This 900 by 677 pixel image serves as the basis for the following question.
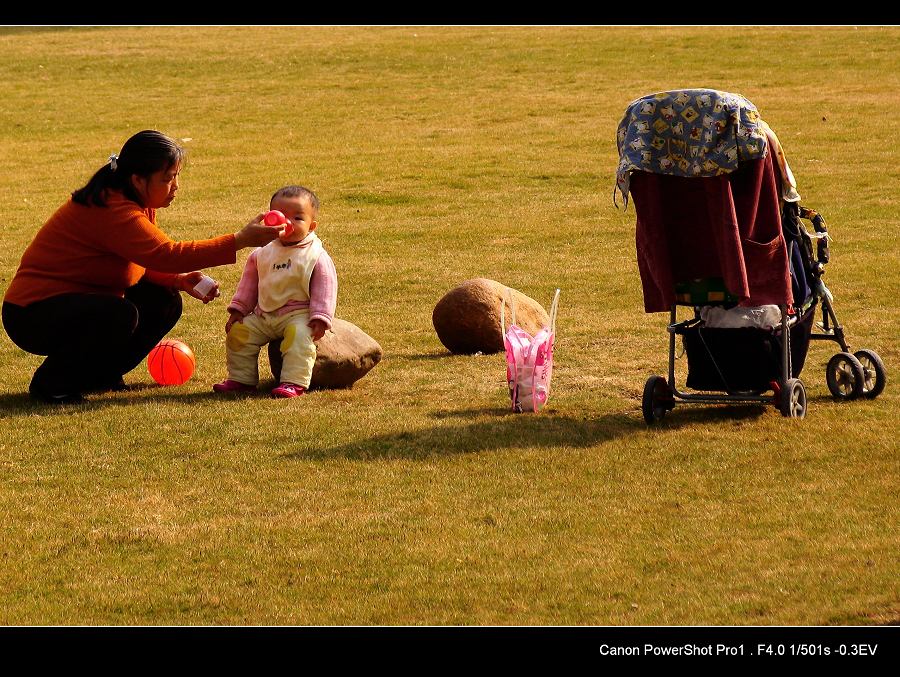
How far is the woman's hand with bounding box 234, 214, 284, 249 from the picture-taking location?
328 inches

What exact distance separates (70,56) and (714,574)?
31.9m

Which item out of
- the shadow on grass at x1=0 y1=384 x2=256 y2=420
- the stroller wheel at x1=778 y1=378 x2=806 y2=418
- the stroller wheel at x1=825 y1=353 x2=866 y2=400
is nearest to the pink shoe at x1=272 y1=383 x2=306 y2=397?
the shadow on grass at x1=0 y1=384 x2=256 y2=420

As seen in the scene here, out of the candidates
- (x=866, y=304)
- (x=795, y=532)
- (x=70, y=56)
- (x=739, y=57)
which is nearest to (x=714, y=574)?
(x=795, y=532)

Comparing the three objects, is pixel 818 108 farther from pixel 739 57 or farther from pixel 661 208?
pixel 661 208

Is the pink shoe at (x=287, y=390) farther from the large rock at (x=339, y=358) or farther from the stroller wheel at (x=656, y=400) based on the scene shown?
the stroller wheel at (x=656, y=400)

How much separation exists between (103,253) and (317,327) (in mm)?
1381

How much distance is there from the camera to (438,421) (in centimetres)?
834

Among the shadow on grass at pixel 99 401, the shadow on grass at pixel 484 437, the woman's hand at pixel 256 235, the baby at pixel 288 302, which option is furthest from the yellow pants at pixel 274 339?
the shadow on grass at pixel 484 437

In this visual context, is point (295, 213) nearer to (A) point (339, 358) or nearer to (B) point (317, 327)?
(B) point (317, 327)

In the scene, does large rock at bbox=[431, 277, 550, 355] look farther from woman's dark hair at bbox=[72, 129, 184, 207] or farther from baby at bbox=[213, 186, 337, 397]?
woman's dark hair at bbox=[72, 129, 184, 207]

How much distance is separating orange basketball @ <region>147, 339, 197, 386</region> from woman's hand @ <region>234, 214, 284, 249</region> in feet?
4.43

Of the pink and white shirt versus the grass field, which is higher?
the pink and white shirt

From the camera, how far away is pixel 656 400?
8234mm

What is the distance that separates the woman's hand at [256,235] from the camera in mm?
8321
